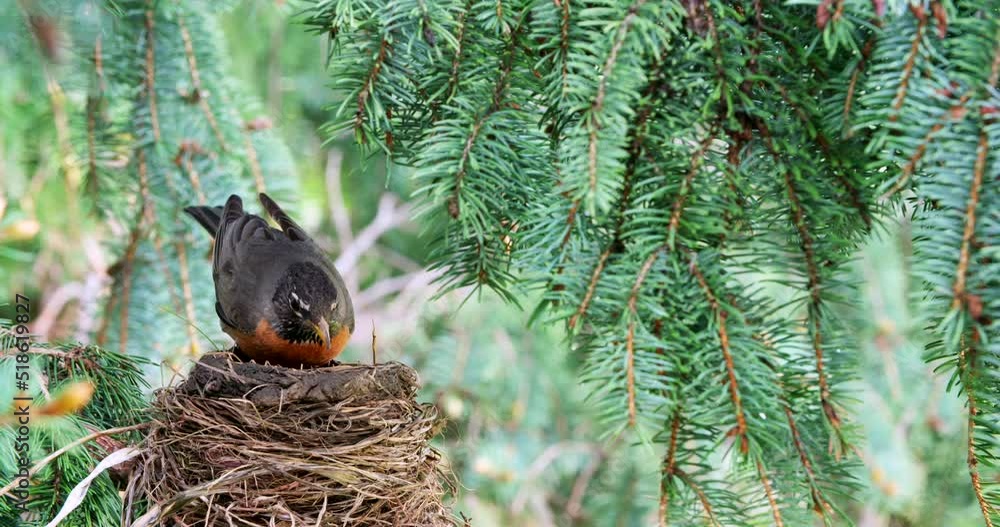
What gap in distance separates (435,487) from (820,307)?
103cm

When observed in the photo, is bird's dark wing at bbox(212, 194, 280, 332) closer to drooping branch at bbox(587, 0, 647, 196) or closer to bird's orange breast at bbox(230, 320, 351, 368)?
bird's orange breast at bbox(230, 320, 351, 368)

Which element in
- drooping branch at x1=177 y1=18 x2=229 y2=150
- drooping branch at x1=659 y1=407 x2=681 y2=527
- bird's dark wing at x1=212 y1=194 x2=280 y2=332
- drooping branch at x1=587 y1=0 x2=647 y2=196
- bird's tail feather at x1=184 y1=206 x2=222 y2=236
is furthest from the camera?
bird's tail feather at x1=184 y1=206 x2=222 y2=236

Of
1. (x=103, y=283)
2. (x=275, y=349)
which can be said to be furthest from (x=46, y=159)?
(x=275, y=349)

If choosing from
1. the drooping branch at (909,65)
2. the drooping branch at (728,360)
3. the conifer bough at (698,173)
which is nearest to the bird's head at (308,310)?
the conifer bough at (698,173)

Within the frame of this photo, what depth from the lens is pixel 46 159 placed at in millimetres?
4141

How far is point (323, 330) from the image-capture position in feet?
9.33

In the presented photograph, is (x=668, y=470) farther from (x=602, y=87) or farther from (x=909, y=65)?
(x=909, y=65)

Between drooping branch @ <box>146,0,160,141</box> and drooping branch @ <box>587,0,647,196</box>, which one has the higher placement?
drooping branch @ <box>587,0,647,196</box>

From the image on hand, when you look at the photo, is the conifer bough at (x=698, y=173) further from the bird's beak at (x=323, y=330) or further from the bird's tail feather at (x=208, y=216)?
the bird's tail feather at (x=208, y=216)

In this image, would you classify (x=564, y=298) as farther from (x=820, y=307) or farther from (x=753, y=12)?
(x=753, y=12)

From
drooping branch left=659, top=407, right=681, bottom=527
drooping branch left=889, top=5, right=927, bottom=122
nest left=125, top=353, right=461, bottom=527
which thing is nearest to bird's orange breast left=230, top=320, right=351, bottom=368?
nest left=125, top=353, right=461, bottom=527

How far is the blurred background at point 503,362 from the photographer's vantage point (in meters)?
3.67

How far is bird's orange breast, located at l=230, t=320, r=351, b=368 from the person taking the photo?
289cm

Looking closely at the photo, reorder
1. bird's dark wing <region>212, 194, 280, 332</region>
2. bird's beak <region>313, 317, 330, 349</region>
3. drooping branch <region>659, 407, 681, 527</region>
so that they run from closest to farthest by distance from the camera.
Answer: drooping branch <region>659, 407, 681, 527</region>, bird's beak <region>313, 317, 330, 349</region>, bird's dark wing <region>212, 194, 280, 332</region>
